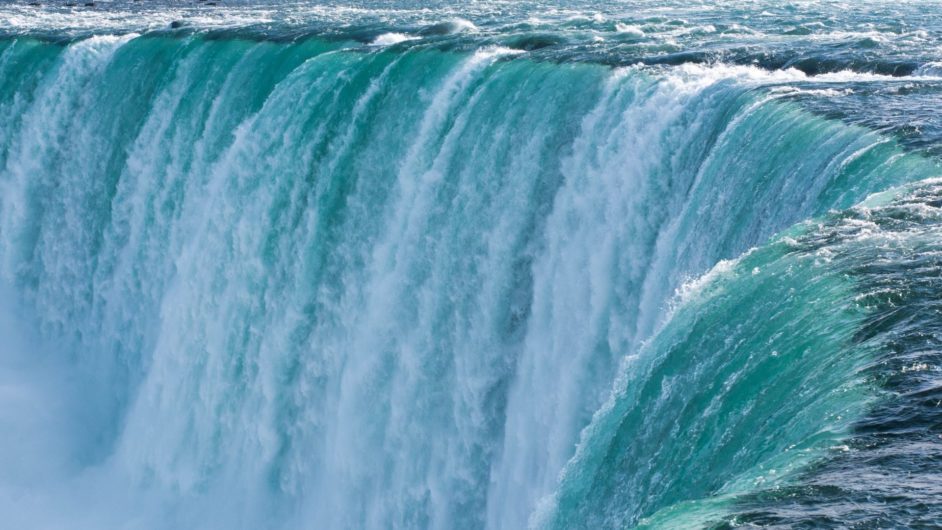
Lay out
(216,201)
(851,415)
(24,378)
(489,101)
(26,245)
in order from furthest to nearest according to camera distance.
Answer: (26,245) → (24,378) → (216,201) → (489,101) → (851,415)

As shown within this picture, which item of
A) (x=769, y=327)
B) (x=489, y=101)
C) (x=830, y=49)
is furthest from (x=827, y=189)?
(x=830, y=49)

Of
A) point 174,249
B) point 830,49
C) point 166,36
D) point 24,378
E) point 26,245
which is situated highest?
point 830,49

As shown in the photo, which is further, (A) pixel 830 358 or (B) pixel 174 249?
(B) pixel 174 249

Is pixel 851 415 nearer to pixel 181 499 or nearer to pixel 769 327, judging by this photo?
pixel 769 327

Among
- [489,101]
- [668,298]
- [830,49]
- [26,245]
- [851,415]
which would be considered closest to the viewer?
[851,415]

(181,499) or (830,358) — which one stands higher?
(830,358)

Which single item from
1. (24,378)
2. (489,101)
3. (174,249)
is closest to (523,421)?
(489,101)
